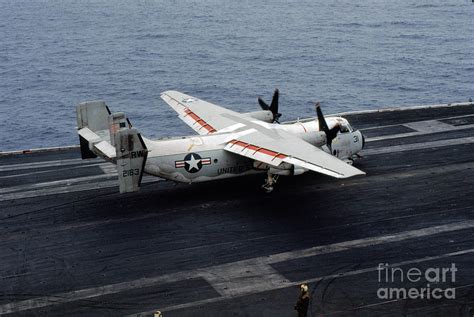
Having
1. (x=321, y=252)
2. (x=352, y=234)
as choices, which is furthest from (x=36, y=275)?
(x=352, y=234)

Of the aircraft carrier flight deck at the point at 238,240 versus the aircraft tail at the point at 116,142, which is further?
the aircraft tail at the point at 116,142

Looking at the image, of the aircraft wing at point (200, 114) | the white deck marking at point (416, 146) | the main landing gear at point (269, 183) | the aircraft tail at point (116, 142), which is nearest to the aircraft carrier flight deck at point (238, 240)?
the white deck marking at point (416, 146)

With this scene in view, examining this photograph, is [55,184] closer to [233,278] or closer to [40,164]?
[40,164]

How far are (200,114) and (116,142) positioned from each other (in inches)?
536

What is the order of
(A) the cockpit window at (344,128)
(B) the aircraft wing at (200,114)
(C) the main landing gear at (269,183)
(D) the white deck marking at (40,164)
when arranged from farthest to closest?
(D) the white deck marking at (40,164) → (B) the aircraft wing at (200,114) → (A) the cockpit window at (344,128) → (C) the main landing gear at (269,183)

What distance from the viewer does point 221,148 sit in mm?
48531

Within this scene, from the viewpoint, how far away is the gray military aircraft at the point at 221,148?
44.2 m

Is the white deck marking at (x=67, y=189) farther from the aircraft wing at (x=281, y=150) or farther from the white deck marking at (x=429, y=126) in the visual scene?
the white deck marking at (x=429, y=126)

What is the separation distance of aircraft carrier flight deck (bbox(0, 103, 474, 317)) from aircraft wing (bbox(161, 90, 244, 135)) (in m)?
4.84

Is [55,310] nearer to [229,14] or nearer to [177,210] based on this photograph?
[177,210]

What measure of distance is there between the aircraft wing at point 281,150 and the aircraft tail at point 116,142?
23.3 feet

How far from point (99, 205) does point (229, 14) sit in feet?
504

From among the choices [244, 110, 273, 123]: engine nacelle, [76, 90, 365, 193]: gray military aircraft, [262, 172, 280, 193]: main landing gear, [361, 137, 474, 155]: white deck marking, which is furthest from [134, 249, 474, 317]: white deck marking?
[244, 110, 273, 123]: engine nacelle

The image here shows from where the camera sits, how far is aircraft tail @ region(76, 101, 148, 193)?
144 feet
